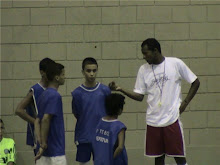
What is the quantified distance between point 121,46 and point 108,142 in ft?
9.06

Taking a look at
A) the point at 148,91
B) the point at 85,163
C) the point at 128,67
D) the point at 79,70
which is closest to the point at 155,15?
the point at 128,67

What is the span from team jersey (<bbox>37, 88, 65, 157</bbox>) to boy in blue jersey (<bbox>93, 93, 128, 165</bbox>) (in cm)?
Answer: 39

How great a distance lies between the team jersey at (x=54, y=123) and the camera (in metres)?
5.74

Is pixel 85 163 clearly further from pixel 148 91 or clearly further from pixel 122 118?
pixel 122 118

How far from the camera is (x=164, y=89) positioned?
6.35 meters

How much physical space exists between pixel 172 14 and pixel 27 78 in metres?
2.35

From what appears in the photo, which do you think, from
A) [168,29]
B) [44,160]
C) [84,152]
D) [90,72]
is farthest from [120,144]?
[168,29]

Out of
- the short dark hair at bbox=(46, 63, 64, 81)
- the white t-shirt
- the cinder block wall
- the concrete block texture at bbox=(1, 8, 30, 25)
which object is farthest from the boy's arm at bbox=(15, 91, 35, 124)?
the concrete block texture at bbox=(1, 8, 30, 25)

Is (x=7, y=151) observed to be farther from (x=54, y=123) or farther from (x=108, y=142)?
(x=108, y=142)

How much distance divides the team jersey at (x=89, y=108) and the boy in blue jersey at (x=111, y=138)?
2.12 ft

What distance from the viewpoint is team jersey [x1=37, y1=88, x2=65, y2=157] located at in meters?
5.74

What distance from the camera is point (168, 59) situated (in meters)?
6.49

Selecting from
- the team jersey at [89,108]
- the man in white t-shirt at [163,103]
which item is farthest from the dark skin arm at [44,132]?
the man in white t-shirt at [163,103]

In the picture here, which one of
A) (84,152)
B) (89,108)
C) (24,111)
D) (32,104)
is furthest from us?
(84,152)
